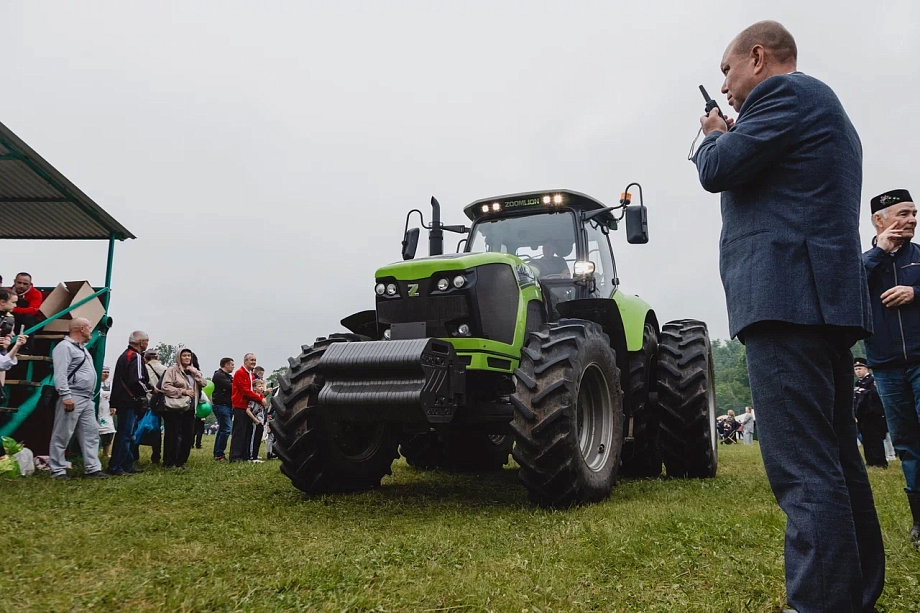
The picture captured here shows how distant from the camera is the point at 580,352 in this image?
4695mm

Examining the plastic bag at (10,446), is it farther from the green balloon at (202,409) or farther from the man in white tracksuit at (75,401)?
the green balloon at (202,409)

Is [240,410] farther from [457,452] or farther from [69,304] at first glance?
[457,452]

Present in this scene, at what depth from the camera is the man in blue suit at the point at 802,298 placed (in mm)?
2010

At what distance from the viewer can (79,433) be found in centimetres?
720

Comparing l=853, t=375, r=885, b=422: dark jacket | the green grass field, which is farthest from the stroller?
the green grass field

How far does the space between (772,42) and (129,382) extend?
7.78m

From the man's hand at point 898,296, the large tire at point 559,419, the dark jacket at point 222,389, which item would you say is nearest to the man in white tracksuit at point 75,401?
the dark jacket at point 222,389

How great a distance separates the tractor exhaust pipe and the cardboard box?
4871 millimetres

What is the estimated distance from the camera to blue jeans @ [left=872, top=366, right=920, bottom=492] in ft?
11.7

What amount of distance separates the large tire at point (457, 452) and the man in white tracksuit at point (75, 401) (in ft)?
10.9

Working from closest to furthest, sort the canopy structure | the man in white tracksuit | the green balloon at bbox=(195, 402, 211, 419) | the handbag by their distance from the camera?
the man in white tracksuit → the canopy structure → the handbag → the green balloon at bbox=(195, 402, 211, 419)

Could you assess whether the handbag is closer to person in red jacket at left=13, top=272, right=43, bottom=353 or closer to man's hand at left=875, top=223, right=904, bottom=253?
person in red jacket at left=13, top=272, right=43, bottom=353

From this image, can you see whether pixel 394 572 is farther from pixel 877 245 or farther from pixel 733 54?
pixel 877 245

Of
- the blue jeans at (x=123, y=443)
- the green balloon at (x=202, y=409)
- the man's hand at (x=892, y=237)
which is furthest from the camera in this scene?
the green balloon at (x=202, y=409)
